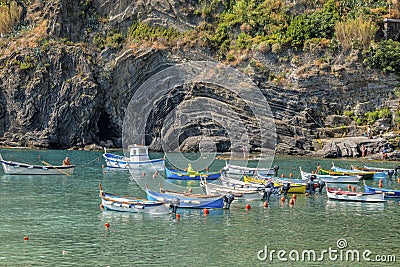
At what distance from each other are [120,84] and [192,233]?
67.7 metres

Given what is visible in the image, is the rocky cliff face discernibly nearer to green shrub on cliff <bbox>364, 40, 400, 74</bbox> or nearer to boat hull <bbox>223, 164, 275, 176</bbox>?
green shrub on cliff <bbox>364, 40, 400, 74</bbox>

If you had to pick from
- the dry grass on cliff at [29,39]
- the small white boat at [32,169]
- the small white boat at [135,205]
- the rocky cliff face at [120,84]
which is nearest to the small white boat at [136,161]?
the small white boat at [32,169]

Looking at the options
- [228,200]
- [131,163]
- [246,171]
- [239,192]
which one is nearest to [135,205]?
[228,200]

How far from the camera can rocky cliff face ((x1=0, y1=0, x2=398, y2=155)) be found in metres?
89.8

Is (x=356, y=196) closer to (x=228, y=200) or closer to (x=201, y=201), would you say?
(x=228, y=200)

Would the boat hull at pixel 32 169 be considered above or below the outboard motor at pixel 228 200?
above

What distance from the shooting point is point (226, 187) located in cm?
4972

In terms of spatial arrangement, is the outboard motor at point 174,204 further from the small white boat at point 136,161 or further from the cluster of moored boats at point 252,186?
the small white boat at point 136,161

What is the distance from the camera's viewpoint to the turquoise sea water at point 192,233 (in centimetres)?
3105

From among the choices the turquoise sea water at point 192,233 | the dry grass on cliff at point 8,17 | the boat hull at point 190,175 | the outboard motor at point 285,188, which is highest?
the dry grass on cliff at point 8,17

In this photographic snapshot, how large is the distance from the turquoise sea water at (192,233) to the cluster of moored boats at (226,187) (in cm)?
89


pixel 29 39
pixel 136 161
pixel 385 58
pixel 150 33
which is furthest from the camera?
pixel 29 39

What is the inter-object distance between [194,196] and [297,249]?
41.4 feet

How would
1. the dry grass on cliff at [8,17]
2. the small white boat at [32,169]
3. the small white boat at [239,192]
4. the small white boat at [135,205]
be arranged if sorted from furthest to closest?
the dry grass on cliff at [8,17]
the small white boat at [32,169]
the small white boat at [239,192]
the small white boat at [135,205]
